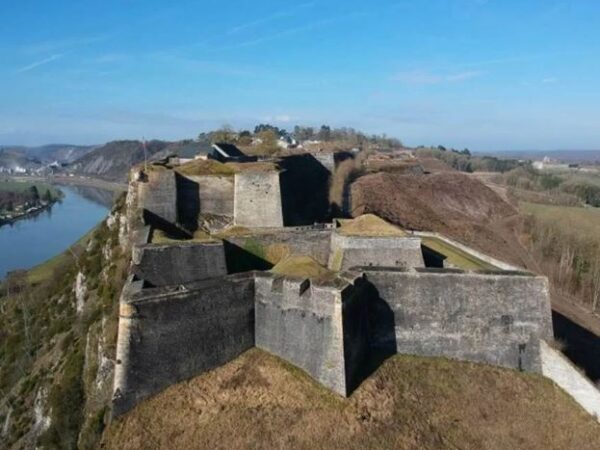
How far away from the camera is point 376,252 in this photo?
61.1 feet

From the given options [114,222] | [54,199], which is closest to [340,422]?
[114,222]

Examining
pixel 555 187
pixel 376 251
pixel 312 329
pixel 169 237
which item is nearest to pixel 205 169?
pixel 169 237

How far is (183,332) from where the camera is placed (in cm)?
1295

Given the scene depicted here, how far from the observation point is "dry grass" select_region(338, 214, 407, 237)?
1930 cm

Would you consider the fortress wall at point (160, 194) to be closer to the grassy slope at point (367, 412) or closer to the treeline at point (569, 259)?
the grassy slope at point (367, 412)

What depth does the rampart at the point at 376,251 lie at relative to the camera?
18547mm

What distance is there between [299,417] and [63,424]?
5739 millimetres

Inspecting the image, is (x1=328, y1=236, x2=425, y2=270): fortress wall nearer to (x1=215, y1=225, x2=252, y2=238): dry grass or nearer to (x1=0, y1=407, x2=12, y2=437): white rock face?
(x1=215, y1=225, x2=252, y2=238): dry grass

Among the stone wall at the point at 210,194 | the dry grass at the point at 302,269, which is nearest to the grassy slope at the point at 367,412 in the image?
the dry grass at the point at 302,269

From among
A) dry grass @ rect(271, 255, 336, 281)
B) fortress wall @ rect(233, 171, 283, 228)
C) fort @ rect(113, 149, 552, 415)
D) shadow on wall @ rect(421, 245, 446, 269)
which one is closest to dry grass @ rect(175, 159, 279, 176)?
fort @ rect(113, 149, 552, 415)

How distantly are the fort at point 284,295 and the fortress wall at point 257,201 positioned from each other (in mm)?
37

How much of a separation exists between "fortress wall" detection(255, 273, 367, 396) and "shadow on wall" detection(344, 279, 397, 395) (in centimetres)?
11

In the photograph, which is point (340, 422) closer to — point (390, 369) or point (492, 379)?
point (390, 369)

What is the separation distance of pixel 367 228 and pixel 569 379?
812 cm
